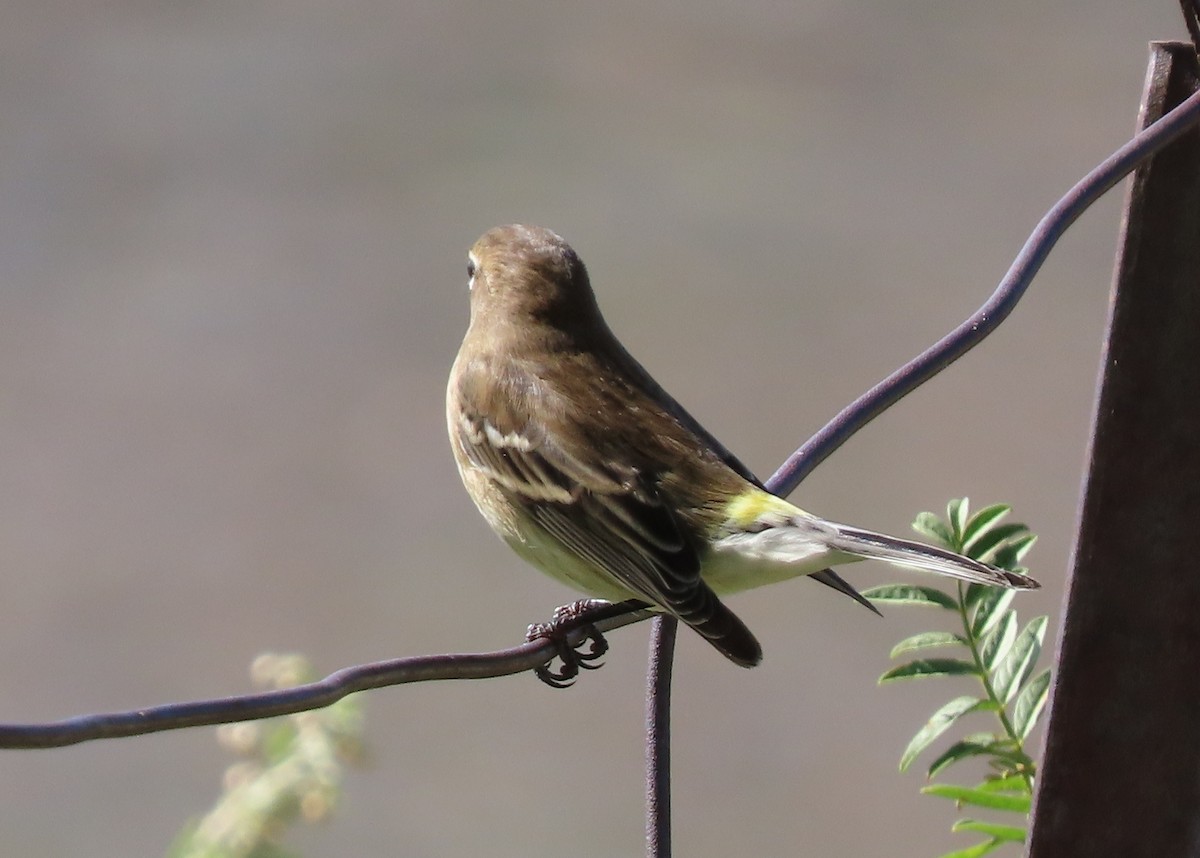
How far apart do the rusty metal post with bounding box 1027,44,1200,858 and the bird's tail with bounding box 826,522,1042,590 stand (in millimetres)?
172

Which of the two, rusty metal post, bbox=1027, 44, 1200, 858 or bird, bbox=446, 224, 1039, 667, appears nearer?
rusty metal post, bbox=1027, 44, 1200, 858

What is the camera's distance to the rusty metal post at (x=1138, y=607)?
233 cm

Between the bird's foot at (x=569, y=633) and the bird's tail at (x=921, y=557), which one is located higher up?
the bird's tail at (x=921, y=557)

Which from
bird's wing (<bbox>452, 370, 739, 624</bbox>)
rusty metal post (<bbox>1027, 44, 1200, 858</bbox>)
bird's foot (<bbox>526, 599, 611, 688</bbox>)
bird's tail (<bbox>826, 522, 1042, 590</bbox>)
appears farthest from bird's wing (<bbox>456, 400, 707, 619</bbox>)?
rusty metal post (<bbox>1027, 44, 1200, 858</bbox>)

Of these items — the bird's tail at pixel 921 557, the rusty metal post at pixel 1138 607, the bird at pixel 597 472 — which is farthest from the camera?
the bird at pixel 597 472

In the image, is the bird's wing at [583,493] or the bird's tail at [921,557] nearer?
the bird's tail at [921,557]

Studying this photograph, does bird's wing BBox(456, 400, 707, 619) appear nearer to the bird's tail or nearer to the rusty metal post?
the bird's tail

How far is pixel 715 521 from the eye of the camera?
315 cm

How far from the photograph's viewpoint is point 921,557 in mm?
2393

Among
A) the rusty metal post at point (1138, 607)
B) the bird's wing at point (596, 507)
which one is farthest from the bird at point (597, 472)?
Result: the rusty metal post at point (1138, 607)

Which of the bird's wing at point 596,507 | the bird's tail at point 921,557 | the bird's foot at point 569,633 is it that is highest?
the bird's tail at point 921,557

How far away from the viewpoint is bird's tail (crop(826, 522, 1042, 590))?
7.29 ft

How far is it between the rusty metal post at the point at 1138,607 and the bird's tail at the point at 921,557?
172mm

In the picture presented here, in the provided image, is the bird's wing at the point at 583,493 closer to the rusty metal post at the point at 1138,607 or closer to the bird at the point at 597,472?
the bird at the point at 597,472
